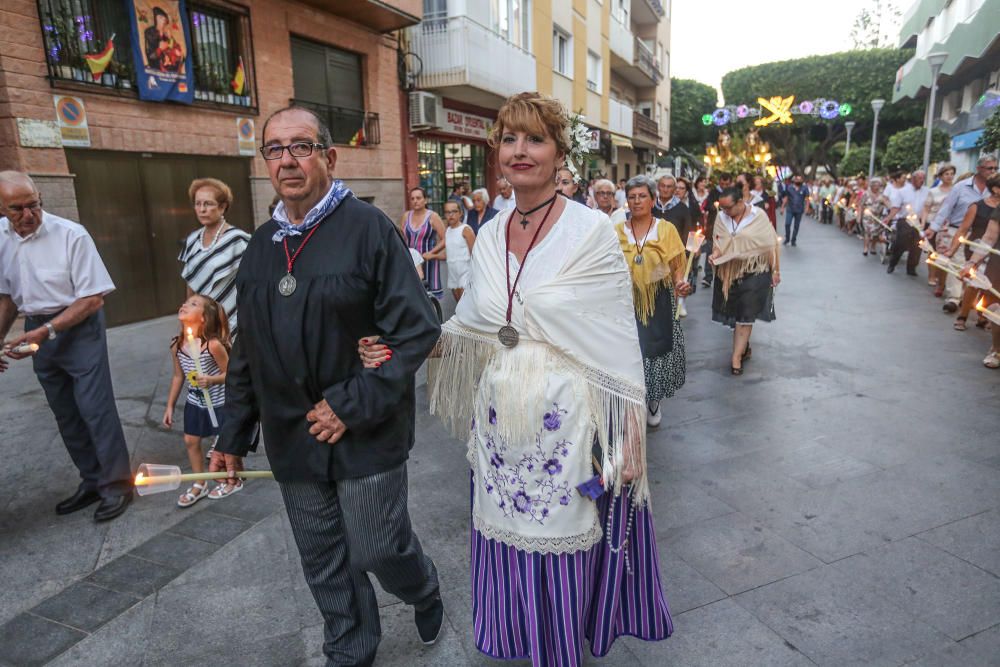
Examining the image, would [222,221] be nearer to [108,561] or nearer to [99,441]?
[99,441]

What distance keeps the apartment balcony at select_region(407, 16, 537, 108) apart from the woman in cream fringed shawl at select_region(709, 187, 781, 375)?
10037 mm

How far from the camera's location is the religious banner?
8867 millimetres

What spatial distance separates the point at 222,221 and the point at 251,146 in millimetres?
7513

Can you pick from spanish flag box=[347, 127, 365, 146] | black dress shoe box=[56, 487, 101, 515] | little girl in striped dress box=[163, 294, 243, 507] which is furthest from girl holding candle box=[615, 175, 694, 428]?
spanish flag box=[347, 127, 365, 146]

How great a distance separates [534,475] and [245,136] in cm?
1016

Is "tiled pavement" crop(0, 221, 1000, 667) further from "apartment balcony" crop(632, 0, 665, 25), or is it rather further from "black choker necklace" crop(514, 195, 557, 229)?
"apartment balcony" crop(632, 0, 665, 25)

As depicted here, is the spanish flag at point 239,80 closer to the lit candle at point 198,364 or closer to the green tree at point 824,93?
the lit candle at point 198,364

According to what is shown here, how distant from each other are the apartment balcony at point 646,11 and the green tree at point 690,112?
53.2 ft


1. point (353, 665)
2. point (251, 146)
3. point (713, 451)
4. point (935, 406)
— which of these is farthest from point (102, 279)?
point (251, 146)

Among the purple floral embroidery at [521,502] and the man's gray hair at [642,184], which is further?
the man's gray hair at [642,184]

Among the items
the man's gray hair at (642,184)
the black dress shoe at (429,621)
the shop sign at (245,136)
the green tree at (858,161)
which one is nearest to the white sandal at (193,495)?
the black dress shoe at (429,621)

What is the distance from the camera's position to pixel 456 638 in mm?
2662

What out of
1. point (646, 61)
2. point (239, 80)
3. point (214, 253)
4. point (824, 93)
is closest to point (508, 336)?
point (214, 253)

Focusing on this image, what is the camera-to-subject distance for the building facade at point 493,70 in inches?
582
